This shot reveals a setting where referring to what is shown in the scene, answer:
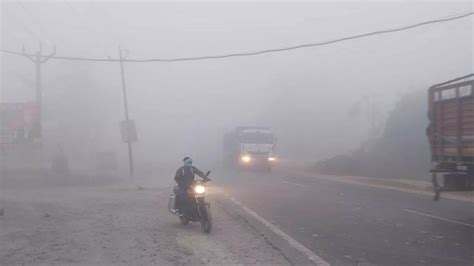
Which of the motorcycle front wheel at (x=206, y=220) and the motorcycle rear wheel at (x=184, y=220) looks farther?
the motorcycle rear wheel at (x=184, y=220)

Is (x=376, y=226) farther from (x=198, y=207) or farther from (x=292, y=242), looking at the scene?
(x=198, y=207)

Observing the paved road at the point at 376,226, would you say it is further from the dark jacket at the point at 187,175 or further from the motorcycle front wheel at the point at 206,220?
the dark jacket at the point at 187,175

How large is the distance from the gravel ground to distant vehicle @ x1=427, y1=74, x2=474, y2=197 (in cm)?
523

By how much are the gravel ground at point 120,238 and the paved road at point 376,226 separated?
110 cm

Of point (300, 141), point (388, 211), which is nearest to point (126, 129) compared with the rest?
point (388, 211)

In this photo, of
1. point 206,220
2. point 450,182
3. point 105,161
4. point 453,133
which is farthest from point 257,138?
point 206,220

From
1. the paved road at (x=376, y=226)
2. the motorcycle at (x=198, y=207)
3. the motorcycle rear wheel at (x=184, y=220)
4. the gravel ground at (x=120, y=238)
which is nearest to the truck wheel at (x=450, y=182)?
the paved road at (x=376, y=226)

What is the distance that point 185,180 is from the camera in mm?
11906

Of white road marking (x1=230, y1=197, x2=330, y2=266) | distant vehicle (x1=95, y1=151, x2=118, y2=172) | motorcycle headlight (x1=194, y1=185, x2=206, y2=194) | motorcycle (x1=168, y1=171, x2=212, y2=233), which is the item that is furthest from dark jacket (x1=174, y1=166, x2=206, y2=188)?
distant vehicle (x1=95, y1=151, x2=118, y2=172)

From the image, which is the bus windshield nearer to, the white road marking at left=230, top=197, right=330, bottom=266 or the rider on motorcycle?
the white road marking at left=230, top=197, right=330, bottom=266

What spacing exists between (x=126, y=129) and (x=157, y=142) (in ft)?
201

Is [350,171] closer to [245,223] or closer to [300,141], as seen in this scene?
[245,223]

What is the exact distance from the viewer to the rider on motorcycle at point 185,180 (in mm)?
11867

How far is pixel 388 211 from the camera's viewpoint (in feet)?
48.7
